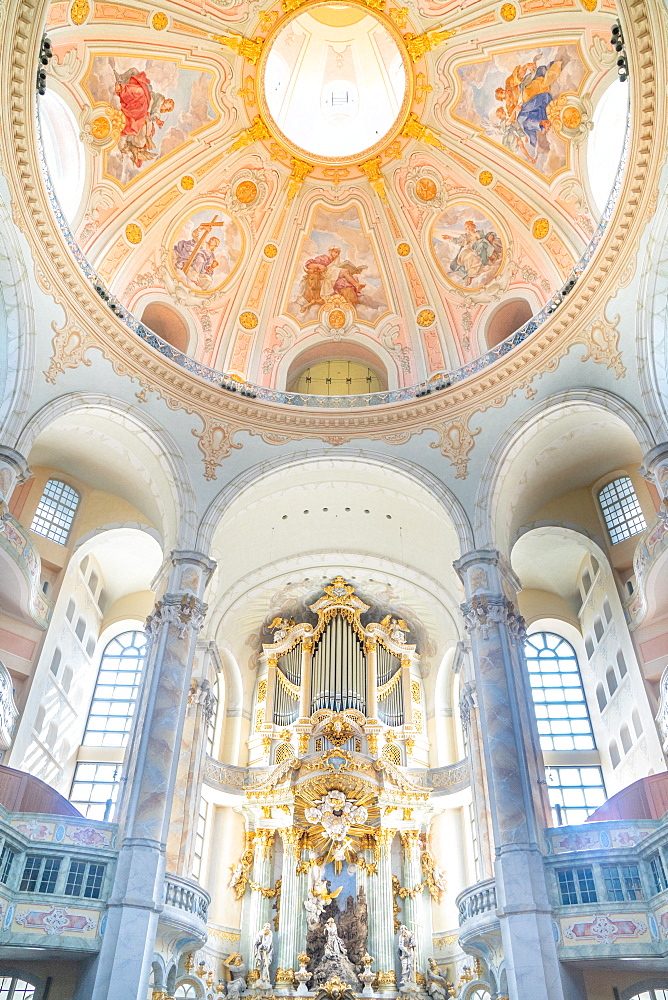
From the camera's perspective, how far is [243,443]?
896 inches

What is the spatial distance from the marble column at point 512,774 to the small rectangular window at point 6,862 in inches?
375

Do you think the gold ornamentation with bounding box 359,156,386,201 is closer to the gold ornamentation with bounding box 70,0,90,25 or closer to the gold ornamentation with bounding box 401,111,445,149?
the gold ornamentation with bounding box 401,111,445,149

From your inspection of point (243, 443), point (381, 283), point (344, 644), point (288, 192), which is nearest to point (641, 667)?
point (344, 644)

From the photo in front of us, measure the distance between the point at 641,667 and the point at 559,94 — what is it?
15.6 m

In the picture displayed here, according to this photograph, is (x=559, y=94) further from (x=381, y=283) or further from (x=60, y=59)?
(x=60, y=59)

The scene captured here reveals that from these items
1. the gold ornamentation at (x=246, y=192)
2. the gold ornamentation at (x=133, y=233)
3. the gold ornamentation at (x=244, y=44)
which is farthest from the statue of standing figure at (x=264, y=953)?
the gold ornamentation at (x=244, y=44)

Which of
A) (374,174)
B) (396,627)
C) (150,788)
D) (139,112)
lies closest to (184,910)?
(150,788)

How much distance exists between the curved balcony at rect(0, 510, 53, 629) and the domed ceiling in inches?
326

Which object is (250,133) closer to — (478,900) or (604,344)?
(604,344)

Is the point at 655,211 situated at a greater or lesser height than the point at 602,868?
greater

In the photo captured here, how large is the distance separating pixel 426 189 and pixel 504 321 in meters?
4.93

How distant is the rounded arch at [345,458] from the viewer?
20.9 meters

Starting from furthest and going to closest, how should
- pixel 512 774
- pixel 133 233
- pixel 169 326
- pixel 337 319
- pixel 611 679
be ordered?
pixel 337 319 → pixel 169 326 → pixel 133 233 → pixel 611 679 → pixel 512 774

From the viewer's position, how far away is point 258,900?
23000 millimetres
